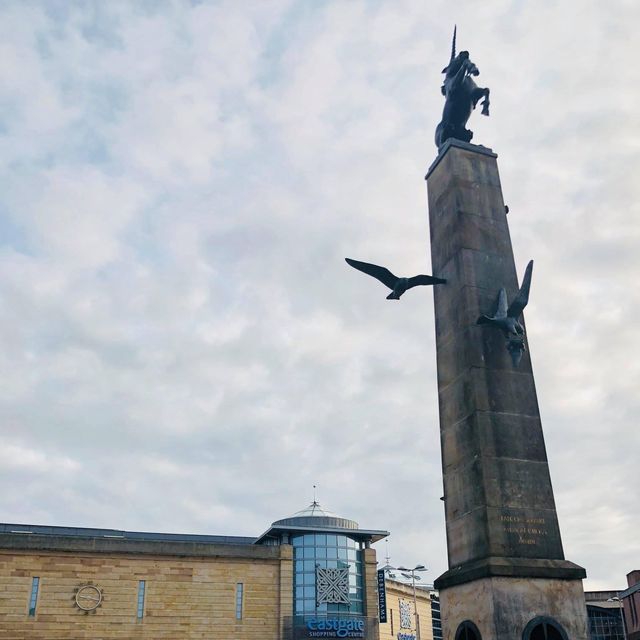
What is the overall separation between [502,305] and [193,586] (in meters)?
53.2

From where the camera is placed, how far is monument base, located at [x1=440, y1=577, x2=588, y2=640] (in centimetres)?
1880

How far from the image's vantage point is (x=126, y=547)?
220 feet

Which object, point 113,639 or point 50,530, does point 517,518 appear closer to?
point 113,639

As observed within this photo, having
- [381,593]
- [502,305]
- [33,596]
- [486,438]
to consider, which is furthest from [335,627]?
[502,305]

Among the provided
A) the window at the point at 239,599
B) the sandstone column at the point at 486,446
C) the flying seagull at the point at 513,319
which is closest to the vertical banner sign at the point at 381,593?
the window at the point at 239,599

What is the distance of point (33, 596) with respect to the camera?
6297 centimetres

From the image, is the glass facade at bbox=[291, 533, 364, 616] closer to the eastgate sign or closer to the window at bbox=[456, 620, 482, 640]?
the eastgate sign

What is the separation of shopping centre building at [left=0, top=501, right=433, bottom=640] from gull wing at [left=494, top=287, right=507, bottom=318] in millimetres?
52855

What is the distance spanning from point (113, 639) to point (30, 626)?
6869 mm

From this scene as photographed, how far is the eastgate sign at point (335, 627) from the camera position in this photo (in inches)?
2788

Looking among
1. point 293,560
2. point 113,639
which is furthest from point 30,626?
point 293,560

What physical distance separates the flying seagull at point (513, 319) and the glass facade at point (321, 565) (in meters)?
55.7

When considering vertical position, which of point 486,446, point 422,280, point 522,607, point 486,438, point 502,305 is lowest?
point 522,607

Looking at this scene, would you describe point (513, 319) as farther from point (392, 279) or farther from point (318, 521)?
point (318, 521)
